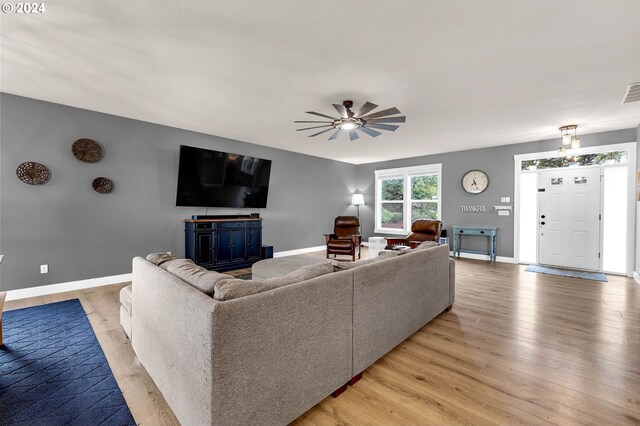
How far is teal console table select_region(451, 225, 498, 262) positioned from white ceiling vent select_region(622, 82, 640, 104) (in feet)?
9.65

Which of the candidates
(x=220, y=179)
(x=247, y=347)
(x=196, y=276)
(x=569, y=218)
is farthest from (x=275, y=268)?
(x=569, y=218)

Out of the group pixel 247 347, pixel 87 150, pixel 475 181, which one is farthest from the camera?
pixel 475 181

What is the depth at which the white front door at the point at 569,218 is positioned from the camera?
Result: 5039 mm

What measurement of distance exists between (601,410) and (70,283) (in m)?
5.55

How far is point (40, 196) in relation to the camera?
142 inches

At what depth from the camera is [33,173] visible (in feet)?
11.6

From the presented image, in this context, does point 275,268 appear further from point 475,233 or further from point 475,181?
point 475,181

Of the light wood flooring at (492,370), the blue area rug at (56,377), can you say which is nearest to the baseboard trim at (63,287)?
the light wood flooring at (492,370)

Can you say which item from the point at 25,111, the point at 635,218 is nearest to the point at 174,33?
the point at 25,111

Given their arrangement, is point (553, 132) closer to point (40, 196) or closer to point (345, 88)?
point (345, 88)

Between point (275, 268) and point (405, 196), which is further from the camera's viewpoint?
point (405, 196)

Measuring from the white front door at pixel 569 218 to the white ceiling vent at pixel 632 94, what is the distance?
2073mm

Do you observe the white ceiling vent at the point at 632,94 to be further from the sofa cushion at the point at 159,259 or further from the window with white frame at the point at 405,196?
the sofa cushion at the point at 159,259

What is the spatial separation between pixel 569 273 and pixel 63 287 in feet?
26.2
